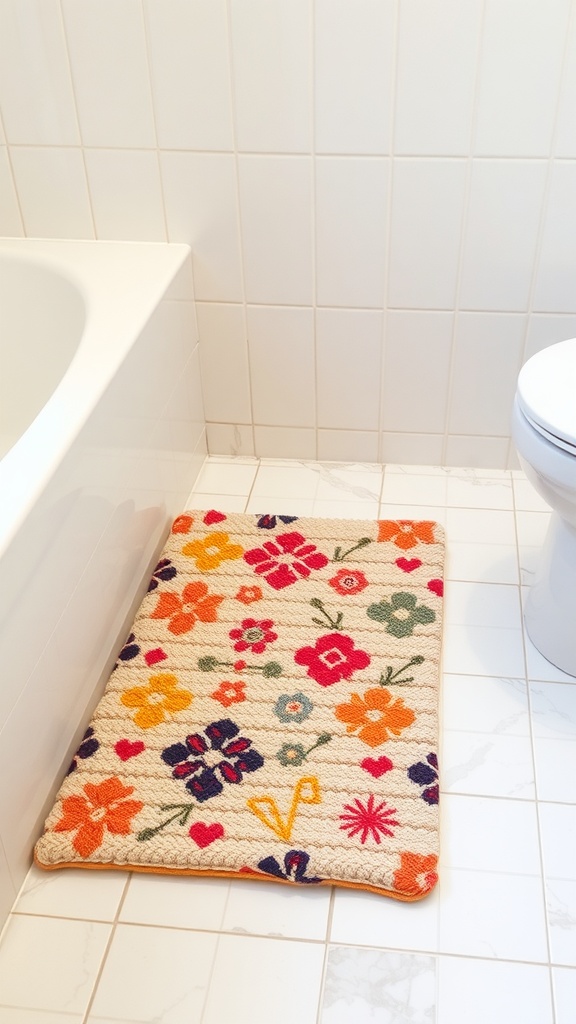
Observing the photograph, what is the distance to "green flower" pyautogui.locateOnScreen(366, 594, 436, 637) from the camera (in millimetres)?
1438

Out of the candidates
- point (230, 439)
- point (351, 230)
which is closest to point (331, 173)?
point (351, 230)

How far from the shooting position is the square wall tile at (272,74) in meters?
1.39

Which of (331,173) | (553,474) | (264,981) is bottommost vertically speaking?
(264,981)

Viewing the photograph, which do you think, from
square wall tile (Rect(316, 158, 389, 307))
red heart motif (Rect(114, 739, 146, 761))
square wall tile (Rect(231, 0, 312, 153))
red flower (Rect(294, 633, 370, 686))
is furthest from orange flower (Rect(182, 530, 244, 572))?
square wall tile (Rect(231, 0, 312, 153))

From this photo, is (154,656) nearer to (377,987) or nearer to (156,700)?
(156,700)

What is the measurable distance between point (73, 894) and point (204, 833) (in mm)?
178

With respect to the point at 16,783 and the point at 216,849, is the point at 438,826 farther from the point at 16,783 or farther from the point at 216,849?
the point at 16,783

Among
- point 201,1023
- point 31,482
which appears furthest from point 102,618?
point 201,1023

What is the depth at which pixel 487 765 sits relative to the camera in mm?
1232

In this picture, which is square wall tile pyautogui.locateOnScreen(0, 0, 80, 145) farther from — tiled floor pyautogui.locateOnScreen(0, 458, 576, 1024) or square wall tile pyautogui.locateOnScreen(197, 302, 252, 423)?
tiled floor pyautogui.locateOnScreen(0, 458, 576, 1024)

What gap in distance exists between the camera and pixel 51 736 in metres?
1.17

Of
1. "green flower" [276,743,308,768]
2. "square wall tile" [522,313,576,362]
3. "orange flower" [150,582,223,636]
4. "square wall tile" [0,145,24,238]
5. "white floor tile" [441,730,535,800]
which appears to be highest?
"square wall tile" [0,145,24,238]

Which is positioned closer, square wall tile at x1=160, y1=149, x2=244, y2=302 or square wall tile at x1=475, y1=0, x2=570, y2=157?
square wall tile at x1=475, y1=0, x2=570, y2=157

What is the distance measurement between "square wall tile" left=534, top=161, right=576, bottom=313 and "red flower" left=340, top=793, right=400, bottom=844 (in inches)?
37.3
